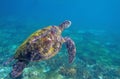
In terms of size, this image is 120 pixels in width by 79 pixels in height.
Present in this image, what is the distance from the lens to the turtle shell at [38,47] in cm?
949

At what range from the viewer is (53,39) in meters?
10.4

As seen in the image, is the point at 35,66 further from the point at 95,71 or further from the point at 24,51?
the point at 24,51

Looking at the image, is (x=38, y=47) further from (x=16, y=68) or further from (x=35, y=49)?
(x=16, y=68)

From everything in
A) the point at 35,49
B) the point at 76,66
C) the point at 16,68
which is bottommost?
the point at 16,68

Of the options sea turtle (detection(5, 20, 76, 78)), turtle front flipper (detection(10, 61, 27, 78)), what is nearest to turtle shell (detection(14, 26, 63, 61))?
sea turtle (detection(5, 20, 76, 78))

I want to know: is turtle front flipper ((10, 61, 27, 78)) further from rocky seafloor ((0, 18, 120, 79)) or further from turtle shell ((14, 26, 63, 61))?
rocky seafloor ((0, 18, 120, 79))

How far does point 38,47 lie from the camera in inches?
378

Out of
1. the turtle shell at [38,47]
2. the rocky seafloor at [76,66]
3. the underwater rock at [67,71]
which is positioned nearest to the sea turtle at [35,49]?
the turtle shell at [38,47]

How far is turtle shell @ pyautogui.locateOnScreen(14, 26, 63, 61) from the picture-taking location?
31.1 feet

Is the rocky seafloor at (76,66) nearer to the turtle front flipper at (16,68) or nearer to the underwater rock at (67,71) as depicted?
the underwater rock at (67,71)

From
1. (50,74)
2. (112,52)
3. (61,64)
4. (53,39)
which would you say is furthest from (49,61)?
(112,52)

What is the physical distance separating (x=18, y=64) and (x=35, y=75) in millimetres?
3682

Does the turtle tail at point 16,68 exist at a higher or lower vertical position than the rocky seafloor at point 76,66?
lower

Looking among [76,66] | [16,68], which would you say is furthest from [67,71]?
[16,68]
